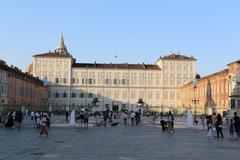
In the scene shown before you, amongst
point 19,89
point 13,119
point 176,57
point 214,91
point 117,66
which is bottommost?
point 13,119

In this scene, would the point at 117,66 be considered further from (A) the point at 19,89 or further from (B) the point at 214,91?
(A) the point at 19,89

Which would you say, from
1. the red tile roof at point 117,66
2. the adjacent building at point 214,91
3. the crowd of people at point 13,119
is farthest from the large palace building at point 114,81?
the crowd of people at point 13,119

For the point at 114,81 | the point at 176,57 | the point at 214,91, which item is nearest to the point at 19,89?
the point at 214,91

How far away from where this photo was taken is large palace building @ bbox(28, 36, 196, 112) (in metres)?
135

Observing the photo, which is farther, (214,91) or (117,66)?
(117,66)

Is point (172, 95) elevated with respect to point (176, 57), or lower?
lower

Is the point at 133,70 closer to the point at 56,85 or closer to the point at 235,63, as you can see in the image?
the point at 56,85

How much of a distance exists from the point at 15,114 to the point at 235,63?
2046 inches

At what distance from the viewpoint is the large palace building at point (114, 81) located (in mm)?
134625

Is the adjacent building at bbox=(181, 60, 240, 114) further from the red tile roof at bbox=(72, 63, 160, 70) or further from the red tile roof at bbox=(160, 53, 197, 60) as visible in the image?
the red tile roof at bbox=(72, 63, 160, 70)

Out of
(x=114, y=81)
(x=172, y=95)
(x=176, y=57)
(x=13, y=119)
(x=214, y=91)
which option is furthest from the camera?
(x=176, y=57)

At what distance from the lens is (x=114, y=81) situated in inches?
5433

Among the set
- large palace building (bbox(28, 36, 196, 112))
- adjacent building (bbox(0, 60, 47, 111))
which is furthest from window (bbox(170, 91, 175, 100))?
adjacent building (bbox(0, 60, 47, 111))

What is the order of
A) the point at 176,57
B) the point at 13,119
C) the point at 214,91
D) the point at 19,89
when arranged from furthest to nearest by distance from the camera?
the point at 176,57, the point at 214,91, the point at 19,89, the point at 13,119
